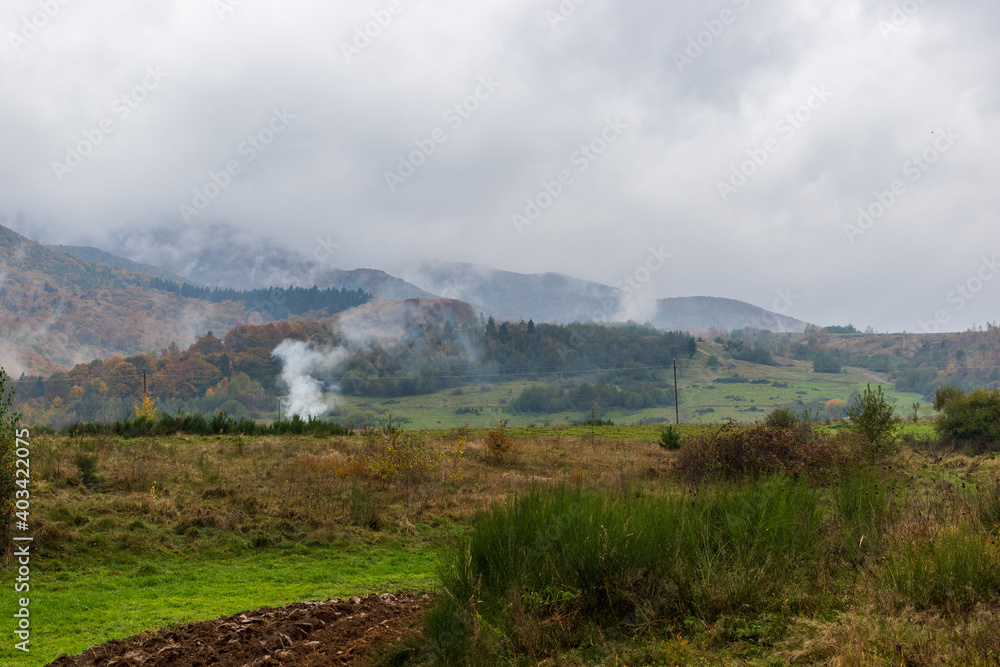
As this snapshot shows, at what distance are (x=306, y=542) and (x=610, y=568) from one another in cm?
987

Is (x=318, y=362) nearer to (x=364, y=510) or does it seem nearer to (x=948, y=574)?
(x=364, y=510)

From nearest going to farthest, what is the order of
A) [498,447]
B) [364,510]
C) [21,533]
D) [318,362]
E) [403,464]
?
[21,533] → [364,510] → [403,464] → [498,447] → [318,362]

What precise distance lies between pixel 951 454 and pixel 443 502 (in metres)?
27.2

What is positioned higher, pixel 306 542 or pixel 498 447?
pixel 498 447

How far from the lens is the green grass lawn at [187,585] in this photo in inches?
305

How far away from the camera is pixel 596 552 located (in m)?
6.29

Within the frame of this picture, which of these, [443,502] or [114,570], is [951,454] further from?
[114,570]

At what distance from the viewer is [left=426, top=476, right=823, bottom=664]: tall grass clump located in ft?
18.7

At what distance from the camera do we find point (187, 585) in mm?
10648

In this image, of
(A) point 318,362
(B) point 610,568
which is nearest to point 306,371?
(A) point 318,362

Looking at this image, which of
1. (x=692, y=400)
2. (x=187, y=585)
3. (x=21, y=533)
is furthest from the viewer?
(x=692, y=400)

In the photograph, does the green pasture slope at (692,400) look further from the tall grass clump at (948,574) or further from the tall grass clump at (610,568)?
the tall grass clump at (948,574)

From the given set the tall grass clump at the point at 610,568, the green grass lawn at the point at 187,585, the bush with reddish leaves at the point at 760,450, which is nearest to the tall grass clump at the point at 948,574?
the tall grass clump at the point at 610,568

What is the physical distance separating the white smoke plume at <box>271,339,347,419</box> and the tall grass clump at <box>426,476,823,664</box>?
123m
